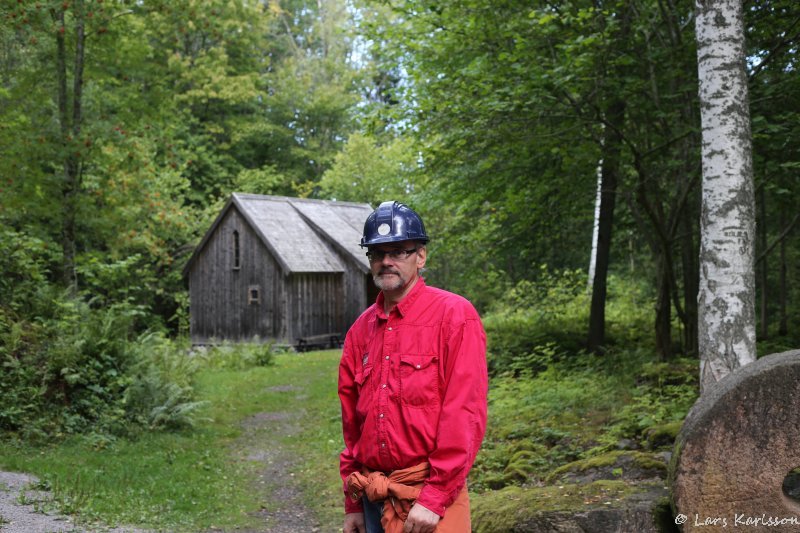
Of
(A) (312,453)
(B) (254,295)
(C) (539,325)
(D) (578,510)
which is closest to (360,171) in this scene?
(B) (254,295)

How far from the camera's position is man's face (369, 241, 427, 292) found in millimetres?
3625

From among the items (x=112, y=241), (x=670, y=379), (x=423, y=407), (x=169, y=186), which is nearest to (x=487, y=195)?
(x=670, y=379)

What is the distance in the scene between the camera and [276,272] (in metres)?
28.9

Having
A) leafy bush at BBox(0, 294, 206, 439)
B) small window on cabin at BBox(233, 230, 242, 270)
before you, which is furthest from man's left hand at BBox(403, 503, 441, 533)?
small window on cabin at BBox(233, 230, 242, 270)

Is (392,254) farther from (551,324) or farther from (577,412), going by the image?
(551,324)

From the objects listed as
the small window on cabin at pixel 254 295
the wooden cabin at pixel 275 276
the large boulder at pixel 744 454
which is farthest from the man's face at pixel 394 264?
the small window on cabin at pixel 254 295

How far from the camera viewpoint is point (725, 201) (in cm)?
650

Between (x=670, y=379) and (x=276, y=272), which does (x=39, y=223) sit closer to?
(x=670, y=379)

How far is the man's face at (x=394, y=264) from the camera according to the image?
362 cm

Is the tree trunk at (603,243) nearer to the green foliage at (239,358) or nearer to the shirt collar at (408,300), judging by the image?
the shirt collar at (408,300)

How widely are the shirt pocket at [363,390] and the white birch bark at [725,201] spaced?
3906 mm

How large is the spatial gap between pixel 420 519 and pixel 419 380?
61cm

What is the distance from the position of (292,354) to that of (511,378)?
14150 mm

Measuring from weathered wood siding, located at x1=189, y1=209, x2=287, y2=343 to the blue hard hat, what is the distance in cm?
2535
